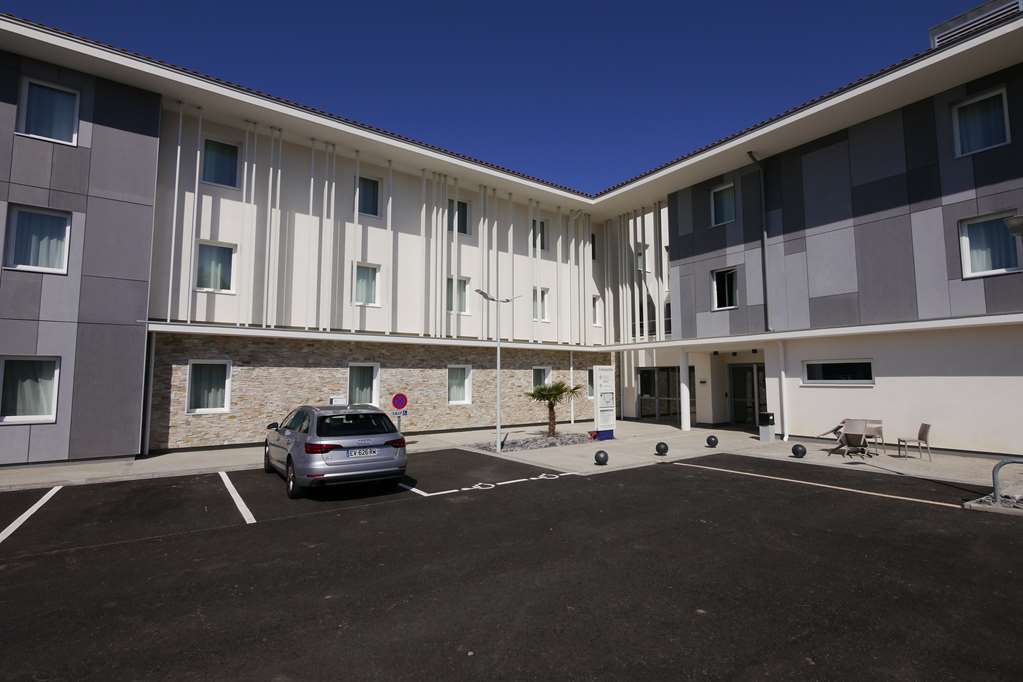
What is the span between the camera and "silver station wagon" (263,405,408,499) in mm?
8539

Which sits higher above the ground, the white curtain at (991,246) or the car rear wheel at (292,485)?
the white curtain at (991,246)

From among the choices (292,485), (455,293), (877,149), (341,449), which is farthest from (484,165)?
(292,485)

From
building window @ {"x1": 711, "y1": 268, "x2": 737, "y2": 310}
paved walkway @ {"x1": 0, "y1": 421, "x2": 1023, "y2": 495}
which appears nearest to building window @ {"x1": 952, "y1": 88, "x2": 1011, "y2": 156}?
building window @ {"x1": 711, "y1": 268, "x2": 737, "y2": 310}

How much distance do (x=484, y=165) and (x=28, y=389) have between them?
15173mm

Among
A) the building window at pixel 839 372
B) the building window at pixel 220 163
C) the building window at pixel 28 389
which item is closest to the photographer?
the building window at pixel 28 389

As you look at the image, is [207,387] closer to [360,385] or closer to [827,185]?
[360,385]

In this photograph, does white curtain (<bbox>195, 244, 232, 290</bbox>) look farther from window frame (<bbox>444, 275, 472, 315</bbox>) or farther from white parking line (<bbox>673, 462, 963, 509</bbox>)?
white parking line (<bbox>673, 462, 963, 509</bbox>)

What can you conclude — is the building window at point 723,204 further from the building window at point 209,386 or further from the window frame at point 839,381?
the building window at point 209,386

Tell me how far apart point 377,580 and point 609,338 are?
20.9 m

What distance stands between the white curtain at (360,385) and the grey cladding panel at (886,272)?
15.6 meters

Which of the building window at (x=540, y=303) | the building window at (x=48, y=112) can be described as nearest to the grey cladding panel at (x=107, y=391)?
the building window at (x=48, y=112)

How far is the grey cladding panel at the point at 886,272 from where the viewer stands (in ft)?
45.6

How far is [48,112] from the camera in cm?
1260

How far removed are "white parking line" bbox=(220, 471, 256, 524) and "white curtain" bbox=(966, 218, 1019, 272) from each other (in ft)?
56.4
